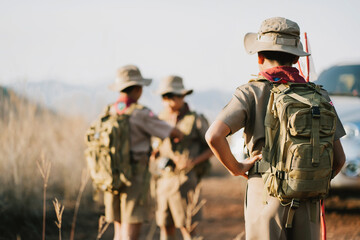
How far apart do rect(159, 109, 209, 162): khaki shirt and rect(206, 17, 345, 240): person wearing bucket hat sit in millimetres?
2321

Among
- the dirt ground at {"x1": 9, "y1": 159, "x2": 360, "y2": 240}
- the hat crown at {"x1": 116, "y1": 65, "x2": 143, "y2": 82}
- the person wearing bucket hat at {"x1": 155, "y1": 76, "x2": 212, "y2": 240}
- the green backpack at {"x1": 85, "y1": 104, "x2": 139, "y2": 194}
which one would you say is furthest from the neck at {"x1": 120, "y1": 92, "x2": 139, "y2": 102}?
the dirt ground at {"x1": 9, "y1": 159, "x2": 360, "y2": 240}

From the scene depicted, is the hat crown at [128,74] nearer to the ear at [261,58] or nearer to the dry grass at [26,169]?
the dry grass at [26,169]

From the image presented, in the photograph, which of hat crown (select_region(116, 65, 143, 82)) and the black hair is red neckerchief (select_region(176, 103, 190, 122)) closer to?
hat crown (select_region(116, 65, 143, 82))

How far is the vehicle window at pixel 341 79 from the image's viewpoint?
25.7 ft

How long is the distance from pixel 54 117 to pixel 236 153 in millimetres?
3088

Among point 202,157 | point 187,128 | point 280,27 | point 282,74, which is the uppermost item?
point 280,27

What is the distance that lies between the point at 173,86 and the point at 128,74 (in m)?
0.73

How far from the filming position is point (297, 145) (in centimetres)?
258

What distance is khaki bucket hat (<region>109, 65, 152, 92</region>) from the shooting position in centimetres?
473

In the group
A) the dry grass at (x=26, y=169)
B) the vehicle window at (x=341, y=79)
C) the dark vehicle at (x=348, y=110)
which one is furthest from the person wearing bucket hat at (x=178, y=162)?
the vehicle window at (x=341, y=79)

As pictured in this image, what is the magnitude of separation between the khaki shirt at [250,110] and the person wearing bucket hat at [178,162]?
7.78 feet

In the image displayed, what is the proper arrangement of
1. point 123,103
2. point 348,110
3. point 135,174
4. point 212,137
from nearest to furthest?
1. point 212,137
2. point 135,174
3. point 123,103
4. point 348,110

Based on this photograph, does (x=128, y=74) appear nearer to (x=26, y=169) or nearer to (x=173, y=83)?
(x=173, y=83)

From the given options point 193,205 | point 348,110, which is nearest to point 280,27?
point 193,205
